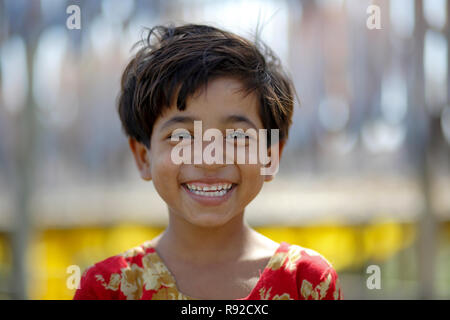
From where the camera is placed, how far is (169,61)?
1093 mm

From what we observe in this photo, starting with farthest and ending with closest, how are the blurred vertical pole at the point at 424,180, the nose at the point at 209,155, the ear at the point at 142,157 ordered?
the blurred vertical pole at the point at 424,180 → the ear at the point at 142,157 → the nose at the point at 209,155

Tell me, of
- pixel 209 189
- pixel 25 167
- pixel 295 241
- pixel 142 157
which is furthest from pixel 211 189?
pixel 295 241

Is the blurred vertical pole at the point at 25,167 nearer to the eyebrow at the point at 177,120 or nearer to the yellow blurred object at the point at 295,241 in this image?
the yellow blurred object at the point at 295,241

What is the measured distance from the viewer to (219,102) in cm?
105

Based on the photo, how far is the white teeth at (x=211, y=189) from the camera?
1.06 m

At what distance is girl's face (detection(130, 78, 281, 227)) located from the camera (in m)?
1.05

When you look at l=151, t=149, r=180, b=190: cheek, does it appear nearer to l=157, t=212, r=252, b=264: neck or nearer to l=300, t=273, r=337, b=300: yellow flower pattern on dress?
l=157, t=212, r=252, b=264: neck

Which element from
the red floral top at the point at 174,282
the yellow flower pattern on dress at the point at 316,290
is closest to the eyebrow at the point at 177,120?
the red floral top at the point at 174,282

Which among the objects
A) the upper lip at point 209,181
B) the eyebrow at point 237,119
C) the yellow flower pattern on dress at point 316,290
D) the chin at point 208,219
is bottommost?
the yellow flower pattern on dress at point 316,290

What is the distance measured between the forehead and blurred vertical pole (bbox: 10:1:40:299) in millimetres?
2895

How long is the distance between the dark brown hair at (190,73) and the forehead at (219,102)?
11 millimetres

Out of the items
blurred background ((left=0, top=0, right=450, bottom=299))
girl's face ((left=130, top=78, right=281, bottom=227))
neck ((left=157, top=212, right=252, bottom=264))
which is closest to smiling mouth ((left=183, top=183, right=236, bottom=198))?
girl's face ((left=130, top=78, right=281, bottom=227))

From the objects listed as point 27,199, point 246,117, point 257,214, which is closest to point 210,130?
point 246,117

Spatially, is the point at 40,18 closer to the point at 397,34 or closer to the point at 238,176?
the point at 397,34
